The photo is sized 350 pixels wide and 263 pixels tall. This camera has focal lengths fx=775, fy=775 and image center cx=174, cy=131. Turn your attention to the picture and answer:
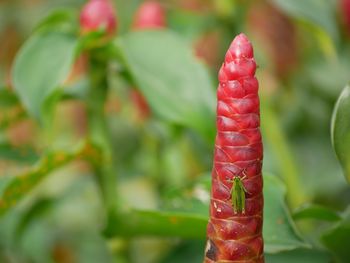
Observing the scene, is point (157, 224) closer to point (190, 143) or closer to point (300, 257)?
point (300, 257)

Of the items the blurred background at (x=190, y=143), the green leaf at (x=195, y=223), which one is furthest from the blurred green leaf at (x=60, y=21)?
the green leaf at (x=195, y=223)

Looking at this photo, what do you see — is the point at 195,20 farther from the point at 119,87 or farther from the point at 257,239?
the point at 257,239

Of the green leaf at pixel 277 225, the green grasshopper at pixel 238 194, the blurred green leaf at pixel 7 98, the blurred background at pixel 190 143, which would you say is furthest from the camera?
the blurred background at pixel 190 143

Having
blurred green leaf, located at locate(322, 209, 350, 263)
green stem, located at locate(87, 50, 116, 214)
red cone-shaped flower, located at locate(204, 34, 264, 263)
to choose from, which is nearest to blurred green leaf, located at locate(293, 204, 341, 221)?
blurred green leaf, located at locate(322, 209, 350, 263)

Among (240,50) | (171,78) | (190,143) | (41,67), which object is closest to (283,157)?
(190,143)

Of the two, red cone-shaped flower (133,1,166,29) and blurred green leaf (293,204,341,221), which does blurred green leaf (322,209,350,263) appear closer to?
blurred green leaf (293,204,341,221)

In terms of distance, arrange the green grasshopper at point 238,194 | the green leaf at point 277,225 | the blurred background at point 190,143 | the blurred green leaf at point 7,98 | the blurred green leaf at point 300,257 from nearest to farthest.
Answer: the green grasshopper at point 238,194
the green leaf at point 277,225
the blurred green leaf at point 300,257
the blurred green leaf at point 7,98
the blurred background at point 190,143

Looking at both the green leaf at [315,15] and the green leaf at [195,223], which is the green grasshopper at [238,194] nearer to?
the green leaf at [195,223]
